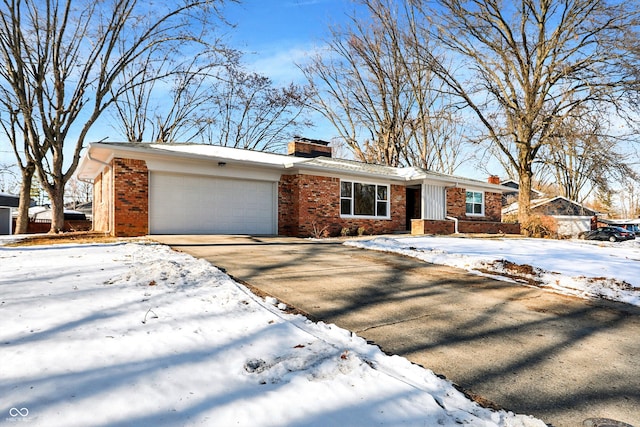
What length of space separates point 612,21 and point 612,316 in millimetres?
17911

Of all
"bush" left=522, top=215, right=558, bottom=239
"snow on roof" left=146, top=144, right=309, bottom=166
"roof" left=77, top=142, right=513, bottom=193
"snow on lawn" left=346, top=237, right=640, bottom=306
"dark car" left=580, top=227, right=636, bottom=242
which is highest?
"snow on roof" left=146, top=144, right=309, bottom=166

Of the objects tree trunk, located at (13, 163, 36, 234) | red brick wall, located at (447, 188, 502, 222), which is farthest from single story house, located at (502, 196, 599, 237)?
tree trunk, located at (13, 163, 36, 234)

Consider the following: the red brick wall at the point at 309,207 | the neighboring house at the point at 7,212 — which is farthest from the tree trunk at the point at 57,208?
the neighboring house at the point at 7,212

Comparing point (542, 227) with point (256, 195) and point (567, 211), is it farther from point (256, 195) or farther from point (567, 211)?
point (567, 211)

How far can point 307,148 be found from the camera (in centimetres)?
1995

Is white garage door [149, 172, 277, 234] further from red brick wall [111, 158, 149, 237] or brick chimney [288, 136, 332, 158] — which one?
brick chimney [288, 136, 332, 158]

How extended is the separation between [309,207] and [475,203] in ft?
35.2

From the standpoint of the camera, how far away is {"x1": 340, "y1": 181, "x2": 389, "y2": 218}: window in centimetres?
1512

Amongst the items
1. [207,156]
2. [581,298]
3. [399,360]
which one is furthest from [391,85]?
[399,360]

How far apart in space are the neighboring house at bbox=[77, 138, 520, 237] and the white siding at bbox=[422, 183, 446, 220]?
0.05 m

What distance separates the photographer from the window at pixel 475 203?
760 inches

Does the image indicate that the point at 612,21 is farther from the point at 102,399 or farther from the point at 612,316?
the point at 102,399

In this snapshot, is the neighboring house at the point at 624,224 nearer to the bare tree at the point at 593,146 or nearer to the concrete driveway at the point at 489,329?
the bare tree at the point at 593,146

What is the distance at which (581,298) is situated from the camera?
201 inches
